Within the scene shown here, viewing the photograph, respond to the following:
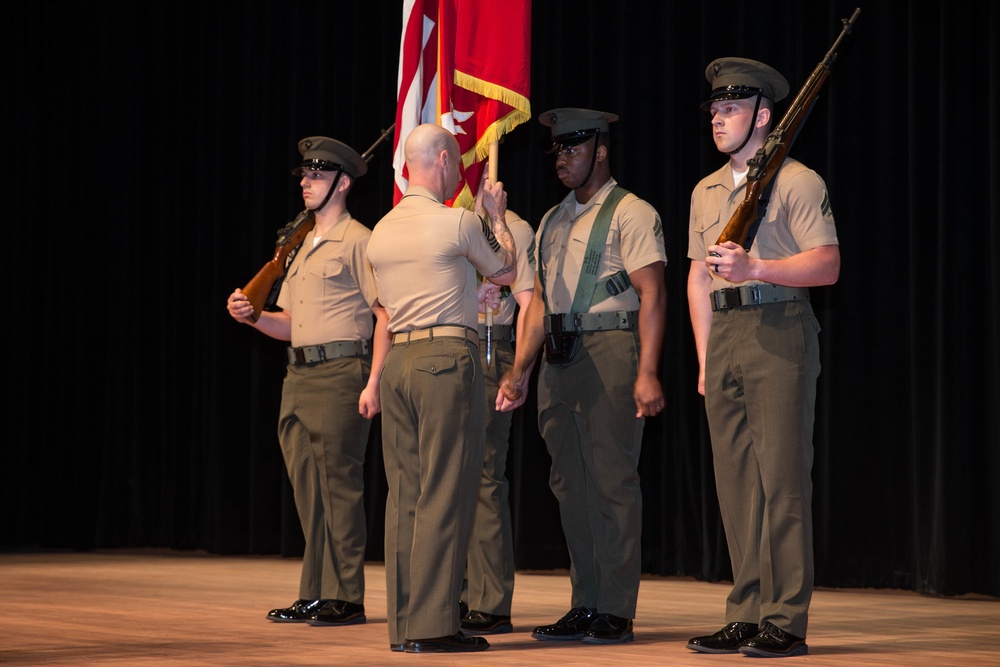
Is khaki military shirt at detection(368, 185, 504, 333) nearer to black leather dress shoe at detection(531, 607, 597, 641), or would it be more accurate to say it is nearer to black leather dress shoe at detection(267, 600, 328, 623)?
black leather dress shoe at detection(531, 607, 597, 641)

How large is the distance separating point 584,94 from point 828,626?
336 centimetres

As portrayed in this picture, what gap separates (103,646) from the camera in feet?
12.1

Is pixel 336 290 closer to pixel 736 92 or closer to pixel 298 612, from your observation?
pixel 298 612

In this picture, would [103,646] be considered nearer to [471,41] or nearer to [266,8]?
[471,41]

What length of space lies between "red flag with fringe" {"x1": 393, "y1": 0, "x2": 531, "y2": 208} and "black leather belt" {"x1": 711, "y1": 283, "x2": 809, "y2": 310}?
3.96ft

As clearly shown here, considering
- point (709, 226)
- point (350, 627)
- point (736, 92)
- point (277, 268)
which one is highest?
point (736, 92)

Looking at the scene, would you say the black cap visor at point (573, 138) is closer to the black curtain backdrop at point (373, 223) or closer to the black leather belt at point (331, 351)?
the black leather belt at point (331, 351)

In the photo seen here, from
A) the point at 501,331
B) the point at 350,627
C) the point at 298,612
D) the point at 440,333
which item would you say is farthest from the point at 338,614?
the point at 440,333

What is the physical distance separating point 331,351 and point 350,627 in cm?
101

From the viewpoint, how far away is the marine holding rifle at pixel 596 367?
3828 millimetres

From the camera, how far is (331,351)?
446 cm

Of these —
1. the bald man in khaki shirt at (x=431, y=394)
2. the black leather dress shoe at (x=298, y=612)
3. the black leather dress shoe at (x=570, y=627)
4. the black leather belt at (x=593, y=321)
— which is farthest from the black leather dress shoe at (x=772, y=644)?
the black leather dress shoe at (x=298, y=612)

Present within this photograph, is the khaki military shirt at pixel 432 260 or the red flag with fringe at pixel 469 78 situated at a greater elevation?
the red flag with fringe at pixel 469 78

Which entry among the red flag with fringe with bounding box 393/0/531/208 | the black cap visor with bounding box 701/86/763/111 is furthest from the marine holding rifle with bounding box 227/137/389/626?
the black cap visor with bounding box 701/86/763/111
